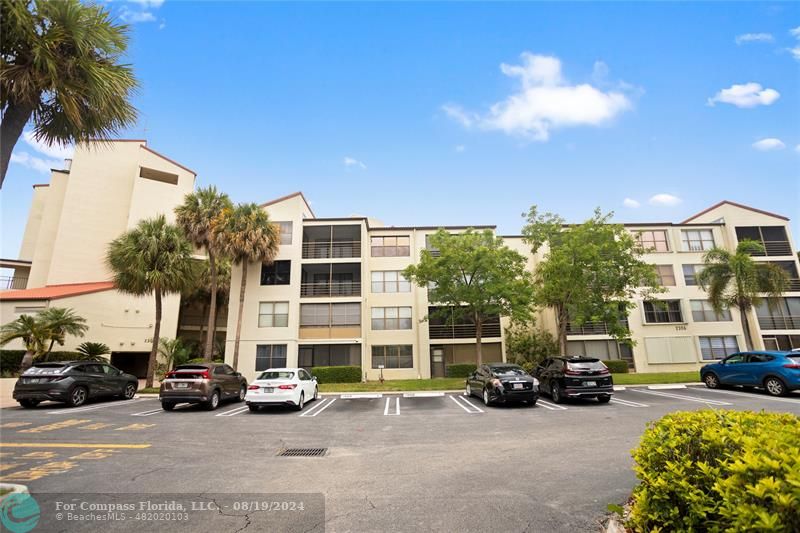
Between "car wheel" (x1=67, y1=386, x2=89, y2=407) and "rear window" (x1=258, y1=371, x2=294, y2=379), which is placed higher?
"rear window" (x1=258, y1=371, x2=294, y2=379)

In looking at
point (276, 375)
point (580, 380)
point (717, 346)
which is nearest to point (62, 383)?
point (276, 375)

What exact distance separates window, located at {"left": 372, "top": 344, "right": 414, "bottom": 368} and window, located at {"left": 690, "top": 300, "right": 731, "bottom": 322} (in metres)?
22.9

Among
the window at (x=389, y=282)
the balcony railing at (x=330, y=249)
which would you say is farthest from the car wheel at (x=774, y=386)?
the balcony railing at (x=330, y=249)

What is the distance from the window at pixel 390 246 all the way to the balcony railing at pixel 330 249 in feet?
6.00

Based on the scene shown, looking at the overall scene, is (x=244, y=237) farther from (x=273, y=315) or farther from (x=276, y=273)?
(x=273, y=315)

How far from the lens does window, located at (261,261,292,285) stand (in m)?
27.3

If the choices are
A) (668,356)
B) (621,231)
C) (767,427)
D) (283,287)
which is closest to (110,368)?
(283,287)

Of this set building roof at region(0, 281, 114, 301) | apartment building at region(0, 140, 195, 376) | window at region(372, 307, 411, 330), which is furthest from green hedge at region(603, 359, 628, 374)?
building roof at region(0, 281, 114, 301)

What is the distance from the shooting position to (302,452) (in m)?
7.69

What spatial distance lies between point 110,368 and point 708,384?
2754 cm

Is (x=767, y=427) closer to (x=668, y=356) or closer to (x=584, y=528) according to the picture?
(x=584, y=528)

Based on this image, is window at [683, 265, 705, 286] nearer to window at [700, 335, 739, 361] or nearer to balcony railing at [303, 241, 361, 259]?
window at [700, 335, 739, 361]

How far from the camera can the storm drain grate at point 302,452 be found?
7.45 metres

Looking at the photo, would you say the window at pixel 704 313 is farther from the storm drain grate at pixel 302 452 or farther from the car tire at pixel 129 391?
the car tire at pixel 129 391
